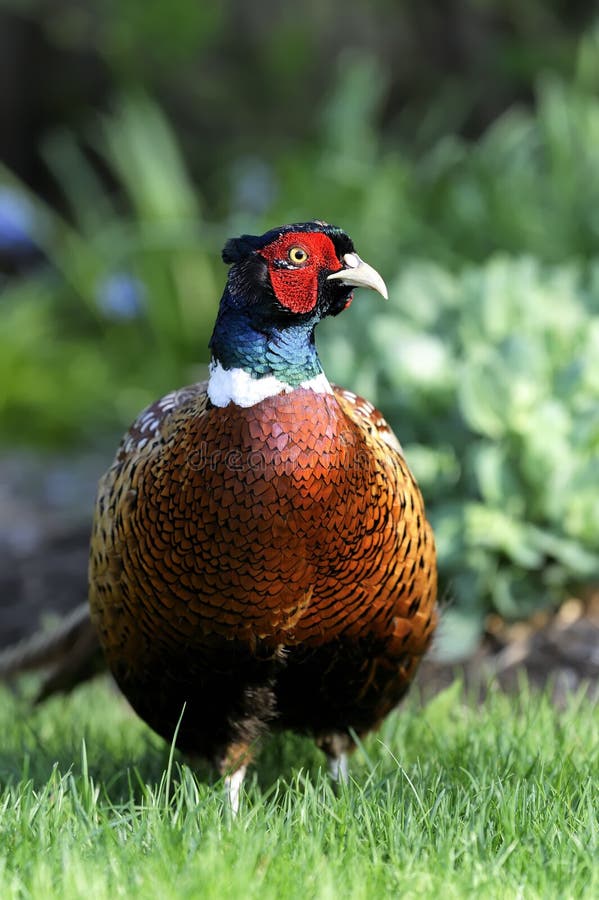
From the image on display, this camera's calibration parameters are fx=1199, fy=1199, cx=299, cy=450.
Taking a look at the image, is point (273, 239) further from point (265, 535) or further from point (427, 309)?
point (427, 309)

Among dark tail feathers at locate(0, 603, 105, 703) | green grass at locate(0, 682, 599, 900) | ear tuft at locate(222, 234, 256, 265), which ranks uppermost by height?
ear tuft at locate(222, 234, 256, 265)

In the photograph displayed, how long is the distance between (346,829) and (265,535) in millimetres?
557

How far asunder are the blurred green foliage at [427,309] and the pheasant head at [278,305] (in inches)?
39.6

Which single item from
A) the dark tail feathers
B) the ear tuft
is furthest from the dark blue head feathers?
the dark tail feathers

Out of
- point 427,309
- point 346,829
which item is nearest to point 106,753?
point 346,829

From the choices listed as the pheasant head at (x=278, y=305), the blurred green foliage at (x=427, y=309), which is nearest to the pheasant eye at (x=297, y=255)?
the pheasant head at (x=278, y=305)

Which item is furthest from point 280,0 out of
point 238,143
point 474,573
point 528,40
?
point 474,573

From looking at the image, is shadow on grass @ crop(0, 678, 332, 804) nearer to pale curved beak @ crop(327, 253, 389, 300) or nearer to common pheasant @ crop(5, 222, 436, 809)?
common pheasant @ crop(5, 222, 436, 809)

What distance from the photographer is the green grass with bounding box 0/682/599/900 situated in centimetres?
195

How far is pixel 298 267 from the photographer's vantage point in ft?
7.43

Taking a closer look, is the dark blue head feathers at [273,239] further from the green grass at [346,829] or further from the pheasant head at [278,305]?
the green grass at [346,829]

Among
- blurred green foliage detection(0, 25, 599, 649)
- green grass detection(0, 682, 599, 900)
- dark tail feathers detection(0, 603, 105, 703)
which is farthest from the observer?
blurred green foliage detection(0, 25, 599, 649)

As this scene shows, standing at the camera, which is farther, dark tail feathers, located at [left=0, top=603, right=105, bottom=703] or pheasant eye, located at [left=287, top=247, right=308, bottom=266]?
dark tail feathers, located at [left=0, top=603, right=105, bottom=703]

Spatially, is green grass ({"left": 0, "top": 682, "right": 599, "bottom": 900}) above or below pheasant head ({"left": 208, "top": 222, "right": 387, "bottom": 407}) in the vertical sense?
below
